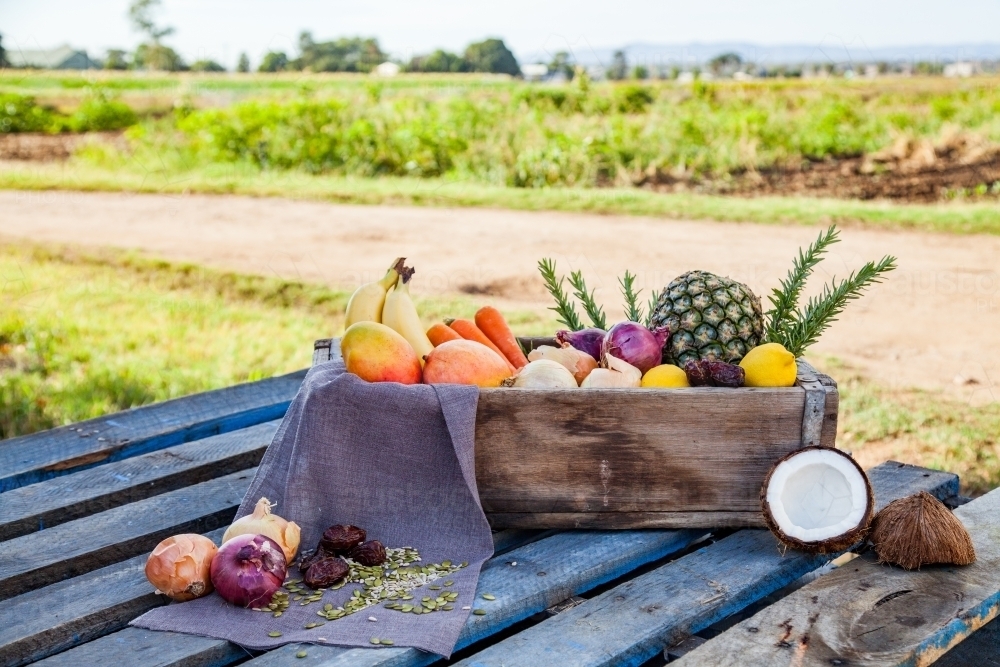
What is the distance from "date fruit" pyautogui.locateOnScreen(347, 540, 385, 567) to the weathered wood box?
10.4 inches

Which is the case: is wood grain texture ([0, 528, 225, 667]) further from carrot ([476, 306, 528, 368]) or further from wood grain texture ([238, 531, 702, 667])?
carrot ([476, 306, 528, 368])

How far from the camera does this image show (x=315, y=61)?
1641 centimetres

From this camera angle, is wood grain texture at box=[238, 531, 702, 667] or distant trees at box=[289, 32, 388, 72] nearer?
wood grain texture at box=[238, 531, 702, 667]

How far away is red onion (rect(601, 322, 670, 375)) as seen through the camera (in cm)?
213

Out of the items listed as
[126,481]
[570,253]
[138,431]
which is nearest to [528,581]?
[126,481]

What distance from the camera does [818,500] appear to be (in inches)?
76.4

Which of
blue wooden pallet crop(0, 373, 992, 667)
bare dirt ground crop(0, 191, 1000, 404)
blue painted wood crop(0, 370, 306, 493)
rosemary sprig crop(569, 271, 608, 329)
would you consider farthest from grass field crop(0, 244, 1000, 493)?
rosemary sprig crop(569, 271, 608, 329)

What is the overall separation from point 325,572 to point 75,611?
1.36ft

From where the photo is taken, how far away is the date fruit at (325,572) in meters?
1.77

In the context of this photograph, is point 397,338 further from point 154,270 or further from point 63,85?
point 63,85

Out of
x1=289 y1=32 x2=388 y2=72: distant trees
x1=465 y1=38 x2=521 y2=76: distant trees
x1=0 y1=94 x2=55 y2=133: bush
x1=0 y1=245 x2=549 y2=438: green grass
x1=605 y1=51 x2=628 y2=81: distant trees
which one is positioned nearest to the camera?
x1=0 y1=245 x2=549 y2=438: green grass

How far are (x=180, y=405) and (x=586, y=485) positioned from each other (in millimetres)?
1344

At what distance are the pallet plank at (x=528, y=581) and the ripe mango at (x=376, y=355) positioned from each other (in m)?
0.43

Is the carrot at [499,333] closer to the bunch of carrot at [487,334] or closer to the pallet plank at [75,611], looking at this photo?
the bunch of carrot at [487,334]
